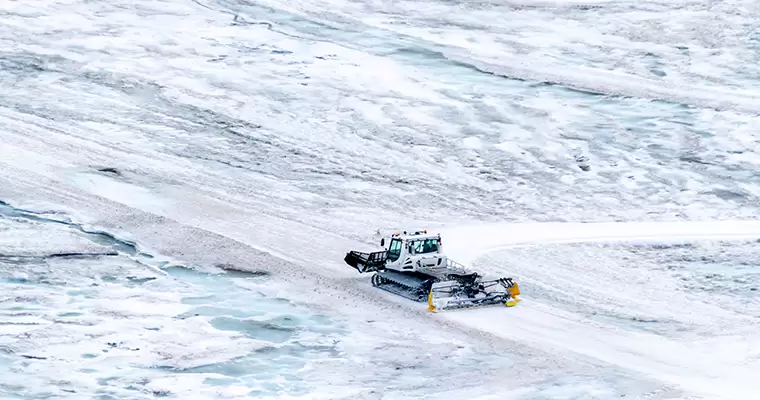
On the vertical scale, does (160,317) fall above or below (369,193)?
below

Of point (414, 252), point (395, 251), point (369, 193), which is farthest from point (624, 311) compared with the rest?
point (369, 193)

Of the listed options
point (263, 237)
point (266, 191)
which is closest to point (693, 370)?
point (263, 237)

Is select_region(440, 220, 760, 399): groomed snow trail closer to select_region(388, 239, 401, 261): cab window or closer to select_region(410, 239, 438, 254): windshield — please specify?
select_region(410, 239, 438, 254): windshield

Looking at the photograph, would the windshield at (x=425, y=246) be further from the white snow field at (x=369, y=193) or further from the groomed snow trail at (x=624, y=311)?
the groomed snow trail at (x=624, y=311)

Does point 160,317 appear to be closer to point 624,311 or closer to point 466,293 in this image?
point 466,293

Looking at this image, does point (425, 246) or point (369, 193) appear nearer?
point (425, 246)

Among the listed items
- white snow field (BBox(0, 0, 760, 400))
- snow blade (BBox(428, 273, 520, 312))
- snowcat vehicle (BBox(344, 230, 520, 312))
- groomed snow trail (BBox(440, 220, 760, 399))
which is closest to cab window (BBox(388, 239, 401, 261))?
snowcat vehicle (BBox(344, 230, 520, 312))
